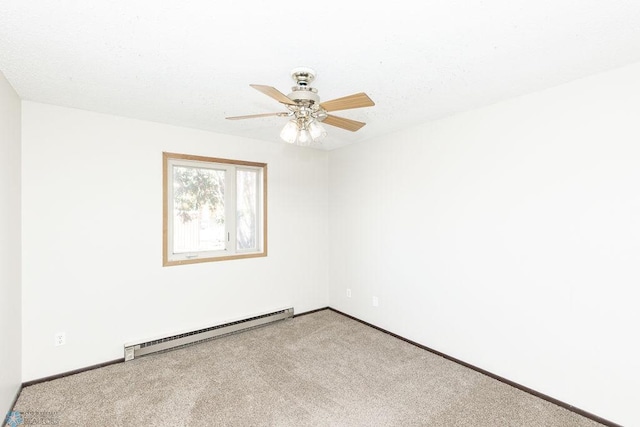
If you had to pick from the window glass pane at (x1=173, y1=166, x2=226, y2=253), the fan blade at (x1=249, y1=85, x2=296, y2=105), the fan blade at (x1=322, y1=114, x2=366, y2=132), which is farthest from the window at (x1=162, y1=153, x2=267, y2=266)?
the fan blade at (x1=249, y1=85, x2=296, y2=105)

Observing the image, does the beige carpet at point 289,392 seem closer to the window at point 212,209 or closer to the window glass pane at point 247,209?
the window at point 212,209

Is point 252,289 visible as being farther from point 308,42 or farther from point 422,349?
point 308,42

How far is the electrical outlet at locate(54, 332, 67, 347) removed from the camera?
2.56 m

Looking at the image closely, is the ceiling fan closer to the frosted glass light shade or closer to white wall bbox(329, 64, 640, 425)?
the frosted glass light shade

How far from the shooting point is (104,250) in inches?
109

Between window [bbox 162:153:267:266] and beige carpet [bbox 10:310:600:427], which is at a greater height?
window [bbox 162:153:267:266]

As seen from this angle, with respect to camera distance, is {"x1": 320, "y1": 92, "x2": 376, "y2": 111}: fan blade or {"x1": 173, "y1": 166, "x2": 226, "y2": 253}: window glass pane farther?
{"x1": 173, "y1": 166, "x2": 226, "y2": 253}: window glass pane

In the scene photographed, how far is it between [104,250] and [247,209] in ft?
5.08

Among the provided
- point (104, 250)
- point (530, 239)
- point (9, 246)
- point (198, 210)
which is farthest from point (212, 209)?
point (530, 239)

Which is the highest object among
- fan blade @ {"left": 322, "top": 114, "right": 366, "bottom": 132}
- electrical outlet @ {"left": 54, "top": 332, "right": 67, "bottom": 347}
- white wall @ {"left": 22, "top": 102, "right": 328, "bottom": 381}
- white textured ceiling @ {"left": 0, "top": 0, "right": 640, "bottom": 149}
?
white textured ceiling @ {"left": 0, "top": 0, "right": 640, "bottom": 149}

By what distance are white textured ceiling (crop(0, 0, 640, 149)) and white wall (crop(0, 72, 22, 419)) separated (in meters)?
0.26

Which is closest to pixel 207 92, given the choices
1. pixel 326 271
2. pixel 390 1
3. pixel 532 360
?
pixel 390 1

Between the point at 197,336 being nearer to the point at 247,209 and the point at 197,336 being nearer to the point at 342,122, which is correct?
the point at 247,209

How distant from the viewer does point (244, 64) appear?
189 centimetres
